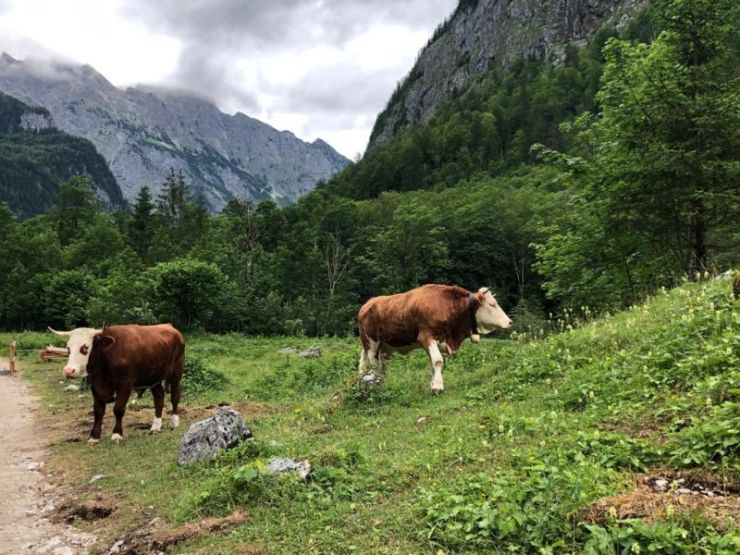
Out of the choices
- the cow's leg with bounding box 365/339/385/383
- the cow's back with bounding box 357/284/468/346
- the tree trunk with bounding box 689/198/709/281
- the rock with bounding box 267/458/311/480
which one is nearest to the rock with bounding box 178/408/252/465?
the rock with bounding box 267/458/311/480

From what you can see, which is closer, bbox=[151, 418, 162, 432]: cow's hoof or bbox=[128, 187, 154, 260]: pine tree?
bbox=[151, 418, 162, 432]: cow's hoof

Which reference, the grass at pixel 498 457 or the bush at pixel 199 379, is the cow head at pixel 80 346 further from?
the bush at pixel 199 379

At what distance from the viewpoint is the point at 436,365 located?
39.0ft

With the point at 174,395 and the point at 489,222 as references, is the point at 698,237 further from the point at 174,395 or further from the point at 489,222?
the point at 489,222

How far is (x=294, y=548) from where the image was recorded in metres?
5.40

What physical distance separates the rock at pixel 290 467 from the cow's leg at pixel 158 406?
6577mm

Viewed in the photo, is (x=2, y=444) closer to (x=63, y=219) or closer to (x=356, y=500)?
(x=356, y=500)

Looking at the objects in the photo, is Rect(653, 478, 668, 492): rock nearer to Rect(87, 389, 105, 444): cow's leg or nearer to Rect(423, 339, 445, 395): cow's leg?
Rect(423, 339, 445, 395): cow's leg

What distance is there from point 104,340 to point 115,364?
0.59 metres

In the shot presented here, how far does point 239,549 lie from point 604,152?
59.6 feet

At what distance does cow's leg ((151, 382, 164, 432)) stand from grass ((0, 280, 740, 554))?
0.63 m

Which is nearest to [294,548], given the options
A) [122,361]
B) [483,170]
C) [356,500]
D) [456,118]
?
[356,500]

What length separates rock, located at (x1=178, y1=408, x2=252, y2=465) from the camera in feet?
29.1

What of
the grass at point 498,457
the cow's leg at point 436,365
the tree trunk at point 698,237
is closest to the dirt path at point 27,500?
the grass at point 498,457
